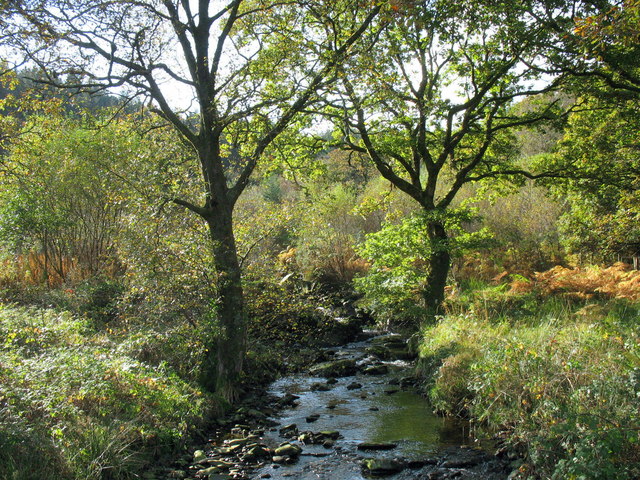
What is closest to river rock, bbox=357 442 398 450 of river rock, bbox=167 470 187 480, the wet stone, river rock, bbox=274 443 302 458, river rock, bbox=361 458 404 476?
river rock, bbox=361 458 404 476

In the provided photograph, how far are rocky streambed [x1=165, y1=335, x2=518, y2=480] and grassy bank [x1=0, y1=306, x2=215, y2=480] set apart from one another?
22.9 inches

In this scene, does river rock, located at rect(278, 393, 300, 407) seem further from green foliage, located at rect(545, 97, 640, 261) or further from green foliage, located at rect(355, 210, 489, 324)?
green foliage, located at rect(545, 97, 640, 261)

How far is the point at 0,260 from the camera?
56.4 feet

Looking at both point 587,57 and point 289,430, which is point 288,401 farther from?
point 587,57

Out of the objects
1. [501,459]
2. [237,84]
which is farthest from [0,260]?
[501,459]

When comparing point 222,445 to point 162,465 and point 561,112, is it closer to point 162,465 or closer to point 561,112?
point 162,465

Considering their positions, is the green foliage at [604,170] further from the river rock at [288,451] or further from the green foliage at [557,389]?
the river rock at [288,451]

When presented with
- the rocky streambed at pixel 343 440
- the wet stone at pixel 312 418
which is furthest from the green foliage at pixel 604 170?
the wet stone at pixel 312 418

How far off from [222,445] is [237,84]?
21.2 ft

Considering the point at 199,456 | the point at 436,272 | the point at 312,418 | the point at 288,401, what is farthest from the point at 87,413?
the point at 436,272

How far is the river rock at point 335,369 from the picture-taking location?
11.5 meters

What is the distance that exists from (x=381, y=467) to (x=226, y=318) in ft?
14.2

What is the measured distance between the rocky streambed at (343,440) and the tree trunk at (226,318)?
2.52 feet

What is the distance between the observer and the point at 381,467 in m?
6.29
